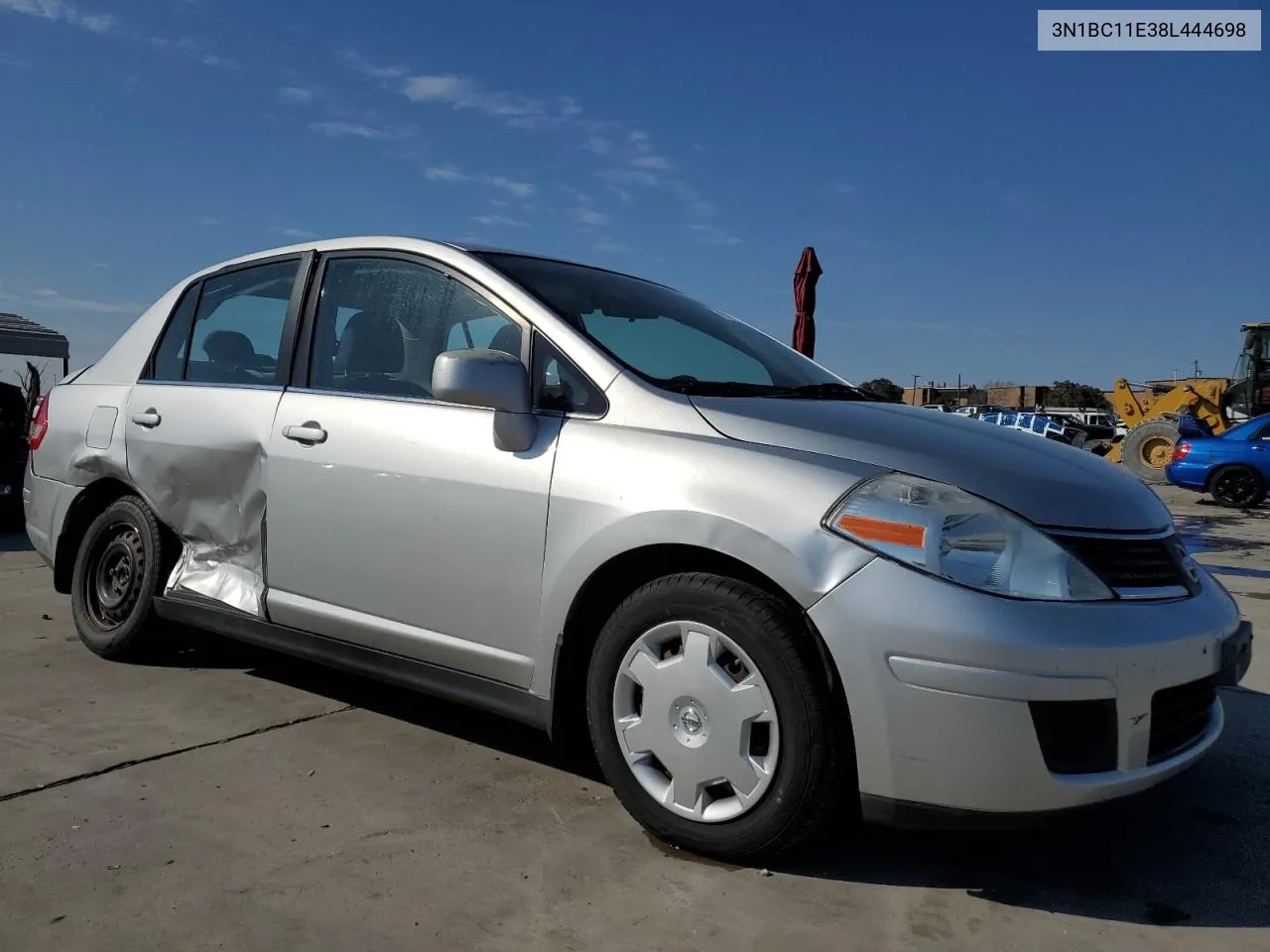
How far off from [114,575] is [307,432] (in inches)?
57.2

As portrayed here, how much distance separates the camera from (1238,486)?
42.9ft

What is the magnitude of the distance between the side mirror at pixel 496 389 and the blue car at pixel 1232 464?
525 inches

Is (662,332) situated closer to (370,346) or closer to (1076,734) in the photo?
(370,346)

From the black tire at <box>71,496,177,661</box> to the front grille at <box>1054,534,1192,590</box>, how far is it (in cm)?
309

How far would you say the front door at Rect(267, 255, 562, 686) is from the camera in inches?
101

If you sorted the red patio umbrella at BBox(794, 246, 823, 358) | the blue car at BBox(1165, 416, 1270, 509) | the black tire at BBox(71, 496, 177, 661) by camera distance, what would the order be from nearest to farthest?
the black tire at BBox(71, 496, 177, 661)
the red patio umbrella at BBox(794, 246, 823, 358)
the blue car at BBox(1165, 416, 1270, 509)

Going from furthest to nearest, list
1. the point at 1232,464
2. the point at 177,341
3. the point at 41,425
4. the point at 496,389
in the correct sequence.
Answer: the point at 1232,464
the point at 41,425
the point at 177,341
the point at 496,389

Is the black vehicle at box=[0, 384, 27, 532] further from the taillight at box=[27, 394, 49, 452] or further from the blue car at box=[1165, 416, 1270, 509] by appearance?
the blue car at box=[1165, 416, 1270, 509]

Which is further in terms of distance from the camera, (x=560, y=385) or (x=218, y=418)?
(x=218, y=418)

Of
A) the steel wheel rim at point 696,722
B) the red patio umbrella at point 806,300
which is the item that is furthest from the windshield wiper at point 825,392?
the red patio umbrella at point 806,300

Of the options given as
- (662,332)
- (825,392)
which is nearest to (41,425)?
Answer: (662,332)

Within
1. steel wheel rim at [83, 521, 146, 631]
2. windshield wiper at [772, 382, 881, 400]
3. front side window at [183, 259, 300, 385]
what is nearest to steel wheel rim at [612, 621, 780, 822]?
windshield wiper at [772, 382, 881, 400]

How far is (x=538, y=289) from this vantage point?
2877 millimetres

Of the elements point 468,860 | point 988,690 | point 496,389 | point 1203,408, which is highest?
point 1203,408
